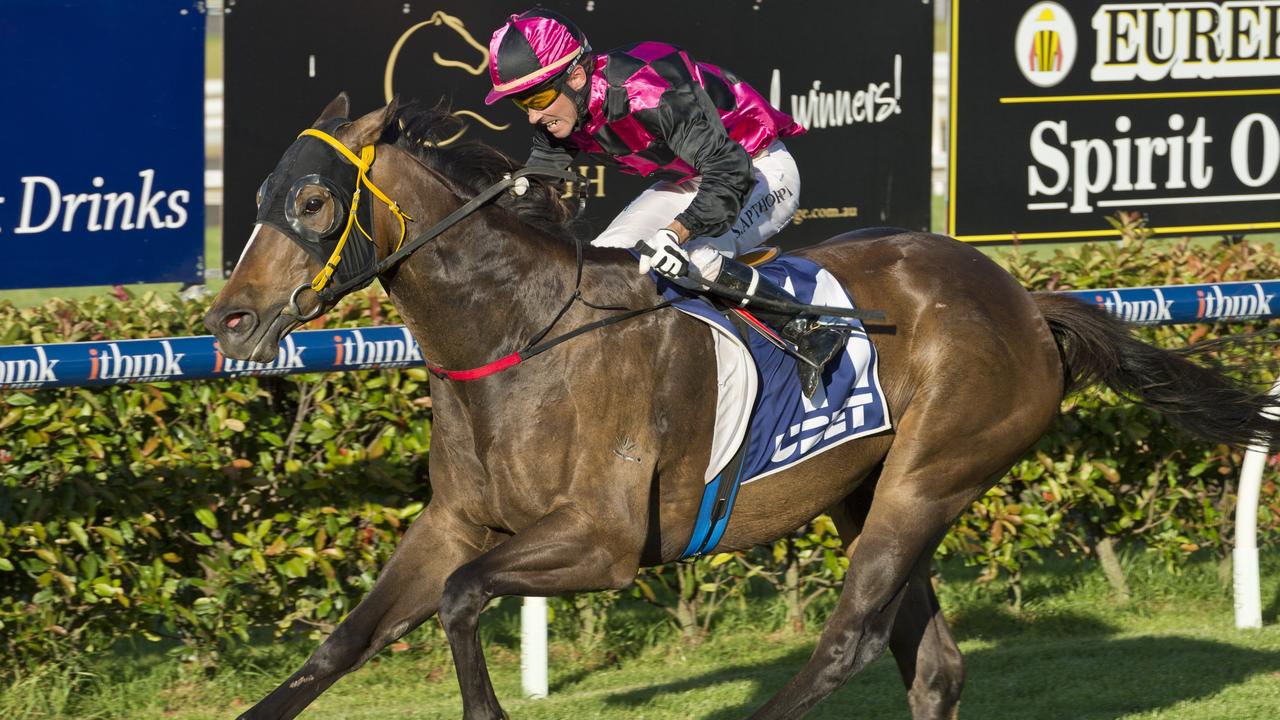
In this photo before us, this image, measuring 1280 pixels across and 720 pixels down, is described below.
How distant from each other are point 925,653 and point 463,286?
1623 mm

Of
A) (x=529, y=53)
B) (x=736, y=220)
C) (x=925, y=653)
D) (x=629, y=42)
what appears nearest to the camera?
(x=529, y=53)

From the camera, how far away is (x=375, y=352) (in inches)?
169

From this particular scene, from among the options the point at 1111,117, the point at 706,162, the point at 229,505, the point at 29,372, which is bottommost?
the point at 229,505

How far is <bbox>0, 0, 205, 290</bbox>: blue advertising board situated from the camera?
17.2 ft

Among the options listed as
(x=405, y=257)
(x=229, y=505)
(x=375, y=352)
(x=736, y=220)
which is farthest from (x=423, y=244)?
(x=229, y=505)

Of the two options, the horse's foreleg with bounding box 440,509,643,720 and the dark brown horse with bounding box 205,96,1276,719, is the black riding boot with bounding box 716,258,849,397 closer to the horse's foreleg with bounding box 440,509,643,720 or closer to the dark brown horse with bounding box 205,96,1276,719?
the dark brown horse with bounding box 205,96,1276,719

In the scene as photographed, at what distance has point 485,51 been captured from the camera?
19.2 ft

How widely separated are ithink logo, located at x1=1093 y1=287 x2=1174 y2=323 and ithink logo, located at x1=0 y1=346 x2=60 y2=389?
9.86 feet

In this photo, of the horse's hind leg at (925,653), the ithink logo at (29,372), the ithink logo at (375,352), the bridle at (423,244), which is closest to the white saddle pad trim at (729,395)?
the bridle at (423,244)

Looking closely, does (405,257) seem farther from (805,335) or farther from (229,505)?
(229,505)

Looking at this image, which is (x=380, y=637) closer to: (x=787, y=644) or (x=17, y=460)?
(x=17, y=460)

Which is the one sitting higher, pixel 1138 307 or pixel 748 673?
pixel 1138 307

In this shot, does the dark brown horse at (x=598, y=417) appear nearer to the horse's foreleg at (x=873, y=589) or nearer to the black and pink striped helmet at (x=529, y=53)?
the horse's foreleg at (x=873, y=589)

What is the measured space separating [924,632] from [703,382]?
1.04 meters
